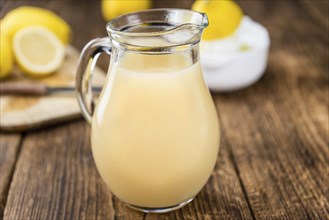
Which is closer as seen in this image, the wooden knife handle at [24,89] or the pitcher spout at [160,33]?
the pitcher spout at [160,33]

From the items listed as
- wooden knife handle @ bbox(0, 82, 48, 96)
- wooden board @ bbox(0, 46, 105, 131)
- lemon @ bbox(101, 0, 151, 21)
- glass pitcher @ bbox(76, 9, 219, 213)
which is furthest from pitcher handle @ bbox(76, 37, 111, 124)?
lemon @ bbox(101, 0, 151, 21)

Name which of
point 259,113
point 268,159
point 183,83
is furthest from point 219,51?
point 183,83

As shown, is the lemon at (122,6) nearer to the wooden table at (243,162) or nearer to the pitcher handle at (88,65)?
the wooden table at (243,162)

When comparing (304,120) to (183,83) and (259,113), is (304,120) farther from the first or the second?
(183,83)

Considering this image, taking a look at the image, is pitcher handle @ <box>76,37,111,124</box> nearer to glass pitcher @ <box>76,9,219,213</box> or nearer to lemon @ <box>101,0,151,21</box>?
glass pitcher @ <box>76,9,219,213</box>

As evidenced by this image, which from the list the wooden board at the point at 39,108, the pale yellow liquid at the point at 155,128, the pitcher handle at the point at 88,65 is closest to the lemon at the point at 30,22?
the wooden board at the point at 39,108
